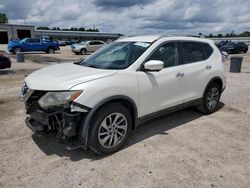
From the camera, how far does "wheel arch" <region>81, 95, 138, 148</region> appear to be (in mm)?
3217

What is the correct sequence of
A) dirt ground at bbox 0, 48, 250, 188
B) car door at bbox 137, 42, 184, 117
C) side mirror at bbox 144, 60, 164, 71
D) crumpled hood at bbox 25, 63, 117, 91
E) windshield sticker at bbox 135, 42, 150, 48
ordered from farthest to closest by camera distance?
windshield sticker at bbox 135, 42, 150, 48
car door at bbox 137, 42, 184, 117
side mirror at bbox 144, 60, 164, 71
crumpled hood at bbox 25, 63, 117, 91
dirt ground at bbox 0, 48, 250, 188

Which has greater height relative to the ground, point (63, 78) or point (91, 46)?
point (91, 46)

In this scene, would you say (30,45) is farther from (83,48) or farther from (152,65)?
(152,65)

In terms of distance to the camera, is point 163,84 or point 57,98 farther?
point 163,84

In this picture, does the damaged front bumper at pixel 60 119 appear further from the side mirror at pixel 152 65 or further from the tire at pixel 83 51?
the tire at pixel 83 51

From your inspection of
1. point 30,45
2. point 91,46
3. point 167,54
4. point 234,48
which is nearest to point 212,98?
point 167,54

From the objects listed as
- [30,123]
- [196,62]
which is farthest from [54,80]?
[196,62]

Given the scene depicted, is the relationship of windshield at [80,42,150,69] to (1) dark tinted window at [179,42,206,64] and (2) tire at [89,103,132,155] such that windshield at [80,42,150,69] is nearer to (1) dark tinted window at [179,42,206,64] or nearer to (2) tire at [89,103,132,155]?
(2) tire at [89,103,132,155]

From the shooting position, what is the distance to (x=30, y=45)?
26344 mm

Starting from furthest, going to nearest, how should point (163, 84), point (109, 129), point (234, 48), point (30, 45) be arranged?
1. point (234, 48)
2. point (30, 45)
3. point (163, 84)
4. point (109, 129)

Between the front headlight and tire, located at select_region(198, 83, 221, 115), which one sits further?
tire, located at select_region(198, 83, 221, 115)

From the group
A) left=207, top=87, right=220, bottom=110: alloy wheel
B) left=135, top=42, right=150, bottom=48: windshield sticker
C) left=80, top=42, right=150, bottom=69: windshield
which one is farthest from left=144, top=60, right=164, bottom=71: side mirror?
left=207, top=87, right=220, bottom=110: alloy wheel

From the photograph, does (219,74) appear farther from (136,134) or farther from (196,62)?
(136,134)

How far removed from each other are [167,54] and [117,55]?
2.98 feet
